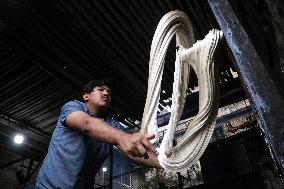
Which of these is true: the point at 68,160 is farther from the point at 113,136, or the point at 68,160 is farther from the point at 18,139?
the point at 18,139

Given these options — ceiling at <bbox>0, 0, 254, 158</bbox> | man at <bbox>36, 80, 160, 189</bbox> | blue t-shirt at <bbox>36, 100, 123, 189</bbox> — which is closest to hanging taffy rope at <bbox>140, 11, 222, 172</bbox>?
man at <bbox>36, 80, 160, 189</bbox>

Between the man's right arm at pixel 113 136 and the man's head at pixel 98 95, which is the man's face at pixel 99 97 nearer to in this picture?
the man's head at pixel 98 95

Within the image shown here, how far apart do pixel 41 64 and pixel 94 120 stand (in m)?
3.21

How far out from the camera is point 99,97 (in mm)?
4066

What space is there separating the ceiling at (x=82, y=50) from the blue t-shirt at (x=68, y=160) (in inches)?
65.2

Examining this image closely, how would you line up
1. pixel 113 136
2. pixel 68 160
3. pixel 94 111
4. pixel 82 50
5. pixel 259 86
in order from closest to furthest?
pixel 259 86
pixel 113 136
pixel 68 160
pixel 94 111
pixel 82 50

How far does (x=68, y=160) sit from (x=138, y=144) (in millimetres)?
1800

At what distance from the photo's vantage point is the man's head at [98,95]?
404 centimetres

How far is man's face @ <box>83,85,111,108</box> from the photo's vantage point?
13.2ft

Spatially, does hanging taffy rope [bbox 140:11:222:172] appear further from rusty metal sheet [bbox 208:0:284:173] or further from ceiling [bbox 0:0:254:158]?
ceiling [bbox 0:0:254:158]

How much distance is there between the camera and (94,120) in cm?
259

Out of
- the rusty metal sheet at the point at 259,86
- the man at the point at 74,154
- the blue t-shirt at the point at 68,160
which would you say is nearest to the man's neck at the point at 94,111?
the man at the point at 74,154

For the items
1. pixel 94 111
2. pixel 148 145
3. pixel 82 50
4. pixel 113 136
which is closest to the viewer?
Result: pixel 148 145

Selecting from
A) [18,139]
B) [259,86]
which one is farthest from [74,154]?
[18,139]
